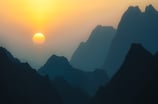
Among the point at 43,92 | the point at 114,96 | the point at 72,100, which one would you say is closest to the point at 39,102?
the point at 43,92

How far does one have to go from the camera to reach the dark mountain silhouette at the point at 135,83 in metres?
89.8

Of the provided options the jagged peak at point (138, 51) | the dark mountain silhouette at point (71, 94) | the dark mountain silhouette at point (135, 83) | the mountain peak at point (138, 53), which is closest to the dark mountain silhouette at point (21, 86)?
the dark mountain silhouette at point (135, 83)

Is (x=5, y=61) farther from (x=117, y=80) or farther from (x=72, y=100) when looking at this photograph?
(x=72, y=100)

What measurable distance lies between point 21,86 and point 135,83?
98.8ft

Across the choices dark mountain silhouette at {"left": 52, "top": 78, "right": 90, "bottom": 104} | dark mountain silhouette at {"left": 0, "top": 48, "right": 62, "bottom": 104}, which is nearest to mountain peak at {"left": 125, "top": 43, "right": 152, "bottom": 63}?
dark mountain silhouette at {"left": 0, "top": 48, "right": 62, "bottom": 104}

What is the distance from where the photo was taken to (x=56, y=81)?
149625mm

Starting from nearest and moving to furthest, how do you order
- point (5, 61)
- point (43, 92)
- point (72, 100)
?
point (5, 61) → point (43, 92) → point (72, 100)

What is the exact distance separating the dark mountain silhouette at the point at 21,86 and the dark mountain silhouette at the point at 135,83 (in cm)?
1563

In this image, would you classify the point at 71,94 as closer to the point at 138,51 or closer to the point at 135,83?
the point at 138,51

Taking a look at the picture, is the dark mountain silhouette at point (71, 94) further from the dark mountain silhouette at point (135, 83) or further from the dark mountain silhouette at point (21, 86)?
the dark mountain silhouette at point (21, 86)

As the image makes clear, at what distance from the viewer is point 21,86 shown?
90.9 metres

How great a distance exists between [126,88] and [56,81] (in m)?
52.1

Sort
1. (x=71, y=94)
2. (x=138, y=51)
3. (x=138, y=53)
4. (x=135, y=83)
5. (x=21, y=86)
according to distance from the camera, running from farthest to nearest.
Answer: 1. (x=71, y=94)
2. (x=138, y=51)
3. (x=138, y=53)
4. (x=135, y=83)
5. (x=21, y=86)

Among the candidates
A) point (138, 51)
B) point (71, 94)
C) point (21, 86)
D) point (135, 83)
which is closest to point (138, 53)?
point (138, 51)
